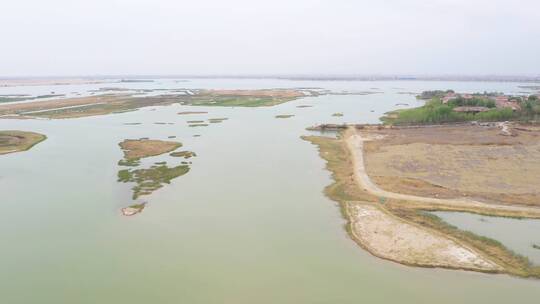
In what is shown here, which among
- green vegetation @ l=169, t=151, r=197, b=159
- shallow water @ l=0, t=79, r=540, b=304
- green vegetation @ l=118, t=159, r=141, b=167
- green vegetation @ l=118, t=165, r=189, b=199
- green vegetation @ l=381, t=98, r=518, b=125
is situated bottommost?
shallow water @ l=0, t=79, r=540, b=304

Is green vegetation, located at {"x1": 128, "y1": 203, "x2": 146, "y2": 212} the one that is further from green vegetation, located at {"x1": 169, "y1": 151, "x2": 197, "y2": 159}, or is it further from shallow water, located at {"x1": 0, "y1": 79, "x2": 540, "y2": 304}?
green vegetation, located at {"x1": 169, "y1": 151, "x2": 197, "y2": 159}

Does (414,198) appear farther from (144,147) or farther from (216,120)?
(216,120)

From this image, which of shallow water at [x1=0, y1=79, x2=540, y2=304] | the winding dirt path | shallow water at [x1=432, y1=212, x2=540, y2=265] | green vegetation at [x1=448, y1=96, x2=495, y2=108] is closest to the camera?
shallow water at [x1=0, y1=79, x2=540, y2=304]

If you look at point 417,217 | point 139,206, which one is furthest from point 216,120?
point 417,217

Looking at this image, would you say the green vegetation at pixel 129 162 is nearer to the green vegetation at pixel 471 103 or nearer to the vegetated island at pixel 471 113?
the vegetated island at pixel 471 113

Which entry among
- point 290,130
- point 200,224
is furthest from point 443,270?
point 290,130

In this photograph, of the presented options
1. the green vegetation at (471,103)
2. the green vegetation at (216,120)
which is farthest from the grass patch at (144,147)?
the green vegetation at (471,103)

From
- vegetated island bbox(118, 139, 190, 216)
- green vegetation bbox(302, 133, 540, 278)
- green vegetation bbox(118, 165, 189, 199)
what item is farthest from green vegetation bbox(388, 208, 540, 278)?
green vegetation bbox(118, 165, 189, 199)
